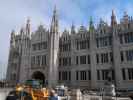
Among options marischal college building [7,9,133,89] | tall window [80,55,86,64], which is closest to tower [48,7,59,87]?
marischal college building [7,9,133,89]

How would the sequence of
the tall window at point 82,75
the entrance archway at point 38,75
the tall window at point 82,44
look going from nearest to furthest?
the tall window at point 82,75 < the tall window at point 82,44 < the entrance archway at point 38,75

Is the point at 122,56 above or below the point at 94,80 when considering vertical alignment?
above

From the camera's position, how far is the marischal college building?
38.6m

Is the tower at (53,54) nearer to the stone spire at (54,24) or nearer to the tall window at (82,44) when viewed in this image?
the stone spire at (54,24)

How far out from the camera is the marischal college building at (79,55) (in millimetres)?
38625

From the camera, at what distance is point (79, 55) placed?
45281mm

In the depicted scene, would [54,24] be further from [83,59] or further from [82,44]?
[83,59]

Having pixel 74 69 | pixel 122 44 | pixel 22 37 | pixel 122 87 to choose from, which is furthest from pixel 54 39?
pixel 122 87

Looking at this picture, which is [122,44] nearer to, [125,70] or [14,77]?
[125,70]

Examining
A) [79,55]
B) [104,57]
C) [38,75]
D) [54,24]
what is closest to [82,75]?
[79,55]

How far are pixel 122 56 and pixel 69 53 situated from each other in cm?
1481

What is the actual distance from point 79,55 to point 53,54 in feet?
24.1

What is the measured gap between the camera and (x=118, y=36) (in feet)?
130

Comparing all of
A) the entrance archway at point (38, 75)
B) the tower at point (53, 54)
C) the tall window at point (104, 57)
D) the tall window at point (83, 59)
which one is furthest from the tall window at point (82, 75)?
the entrance archway at point (38, 75)
